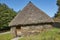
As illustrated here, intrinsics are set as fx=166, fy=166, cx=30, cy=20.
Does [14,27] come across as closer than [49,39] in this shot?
No

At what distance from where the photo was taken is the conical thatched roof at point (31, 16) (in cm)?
2683

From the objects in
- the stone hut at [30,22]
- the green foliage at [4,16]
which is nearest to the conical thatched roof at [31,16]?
the stone hut at [30,22]

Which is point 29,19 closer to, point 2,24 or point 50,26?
point 50,26

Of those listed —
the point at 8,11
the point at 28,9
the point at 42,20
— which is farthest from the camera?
the point at 8,11

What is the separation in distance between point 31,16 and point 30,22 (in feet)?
4.25

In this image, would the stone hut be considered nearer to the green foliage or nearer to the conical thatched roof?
the conical thatched roof

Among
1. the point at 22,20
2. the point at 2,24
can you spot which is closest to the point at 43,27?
the point at 22,20

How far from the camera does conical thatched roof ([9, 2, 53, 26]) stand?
26828 millimetres

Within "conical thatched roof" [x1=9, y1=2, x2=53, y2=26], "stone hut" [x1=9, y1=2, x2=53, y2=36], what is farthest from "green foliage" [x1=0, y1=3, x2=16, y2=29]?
"stone hut" [x1=9, y1=2, x2=53, y2=36]

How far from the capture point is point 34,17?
2727 centimetres

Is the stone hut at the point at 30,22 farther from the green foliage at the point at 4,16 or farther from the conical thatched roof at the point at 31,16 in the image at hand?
the green foliage at the point at 4,16

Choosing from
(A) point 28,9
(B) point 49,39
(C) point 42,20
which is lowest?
(B) point 49,39

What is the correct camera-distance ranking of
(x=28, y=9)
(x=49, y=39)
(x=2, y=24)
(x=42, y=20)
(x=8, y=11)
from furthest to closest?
(x=8, y=11)
(x=2, y=24)
(x=28, y=9)
(x=42, y=20)
(x=49, y=39)

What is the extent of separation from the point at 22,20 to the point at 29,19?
1173 millimetres
